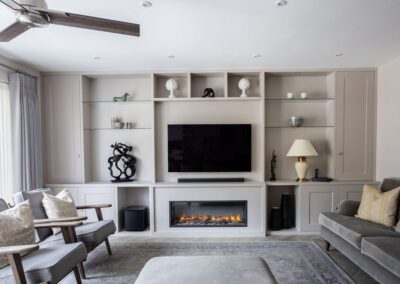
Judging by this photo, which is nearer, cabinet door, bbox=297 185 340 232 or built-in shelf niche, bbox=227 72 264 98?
cabinet door, bbox=297 185 340 232

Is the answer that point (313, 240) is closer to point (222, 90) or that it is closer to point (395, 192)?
point (395, 192)

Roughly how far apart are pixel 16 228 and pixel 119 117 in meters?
2.33

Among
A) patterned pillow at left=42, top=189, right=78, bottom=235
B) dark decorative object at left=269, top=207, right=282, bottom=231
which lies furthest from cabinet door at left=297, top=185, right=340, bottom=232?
patterned pillow at left=42, top=189, right=78, bottom=235

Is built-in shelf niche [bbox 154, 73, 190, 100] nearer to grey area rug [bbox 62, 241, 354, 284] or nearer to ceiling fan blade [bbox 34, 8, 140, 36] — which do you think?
Answer: grey area rug [bbox 62, 241, 354, 284]

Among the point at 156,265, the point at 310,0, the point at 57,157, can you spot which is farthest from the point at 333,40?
the point at 57,157

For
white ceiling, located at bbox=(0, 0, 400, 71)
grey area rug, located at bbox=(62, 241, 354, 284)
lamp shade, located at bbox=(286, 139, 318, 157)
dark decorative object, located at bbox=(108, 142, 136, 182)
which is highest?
white ceiling, located at bbox=(0, 0, 400, 71)

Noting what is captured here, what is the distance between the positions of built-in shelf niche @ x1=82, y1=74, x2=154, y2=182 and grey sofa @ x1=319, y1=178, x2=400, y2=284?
2.67m

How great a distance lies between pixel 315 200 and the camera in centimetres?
373

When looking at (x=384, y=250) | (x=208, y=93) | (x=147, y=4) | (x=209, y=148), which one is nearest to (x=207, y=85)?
(x=208, y=93)

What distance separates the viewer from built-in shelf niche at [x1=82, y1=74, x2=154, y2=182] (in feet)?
13.6

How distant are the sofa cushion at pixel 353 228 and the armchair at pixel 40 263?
8.41 ft

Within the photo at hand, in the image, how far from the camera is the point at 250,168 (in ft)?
13.0

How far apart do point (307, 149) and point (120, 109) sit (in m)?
2.93

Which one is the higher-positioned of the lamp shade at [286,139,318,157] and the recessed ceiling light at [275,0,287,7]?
the recessed ceiling light at [275,0,287,7]
